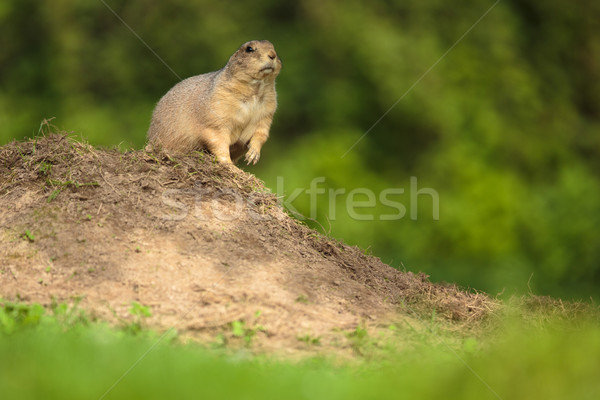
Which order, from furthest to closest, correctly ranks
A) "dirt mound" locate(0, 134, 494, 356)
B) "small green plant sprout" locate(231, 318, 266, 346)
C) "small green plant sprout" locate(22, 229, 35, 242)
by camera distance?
"small green plant sprout" locate(22, 229, 35, 242), "dirt mound" locate(0, 134, 494, 356), "small green plant sprout" locate(231, 318, 266, 346)

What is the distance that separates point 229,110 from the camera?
8.08 meters

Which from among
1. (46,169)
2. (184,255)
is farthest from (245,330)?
(46,169)

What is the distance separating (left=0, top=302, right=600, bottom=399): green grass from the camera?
3834 mm

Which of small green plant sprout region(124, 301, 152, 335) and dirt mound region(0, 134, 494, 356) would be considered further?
dirt mound region(0, 134, 494, 356)

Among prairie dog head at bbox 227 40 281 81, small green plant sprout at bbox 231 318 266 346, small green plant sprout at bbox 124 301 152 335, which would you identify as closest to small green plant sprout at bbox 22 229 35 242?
small green plant sprout at bbox 124 301 152 335

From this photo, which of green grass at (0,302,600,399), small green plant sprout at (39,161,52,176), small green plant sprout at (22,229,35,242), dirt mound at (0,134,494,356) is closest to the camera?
green grass at (0,302,600,399)

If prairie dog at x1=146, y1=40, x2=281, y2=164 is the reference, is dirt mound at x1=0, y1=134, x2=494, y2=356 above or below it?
below

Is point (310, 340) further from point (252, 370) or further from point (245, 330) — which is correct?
point (252, 370)

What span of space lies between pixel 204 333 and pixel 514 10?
34.9 ft

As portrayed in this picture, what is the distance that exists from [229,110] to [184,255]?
2.40 m

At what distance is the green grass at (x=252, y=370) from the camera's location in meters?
3.83

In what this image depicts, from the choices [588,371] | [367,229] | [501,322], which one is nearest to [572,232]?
[367,229]

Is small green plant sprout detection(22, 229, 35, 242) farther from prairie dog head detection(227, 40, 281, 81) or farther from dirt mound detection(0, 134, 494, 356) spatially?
prairie dog head detection(227, 40, 281, 81)

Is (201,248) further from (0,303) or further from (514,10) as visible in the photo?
(514,10)
